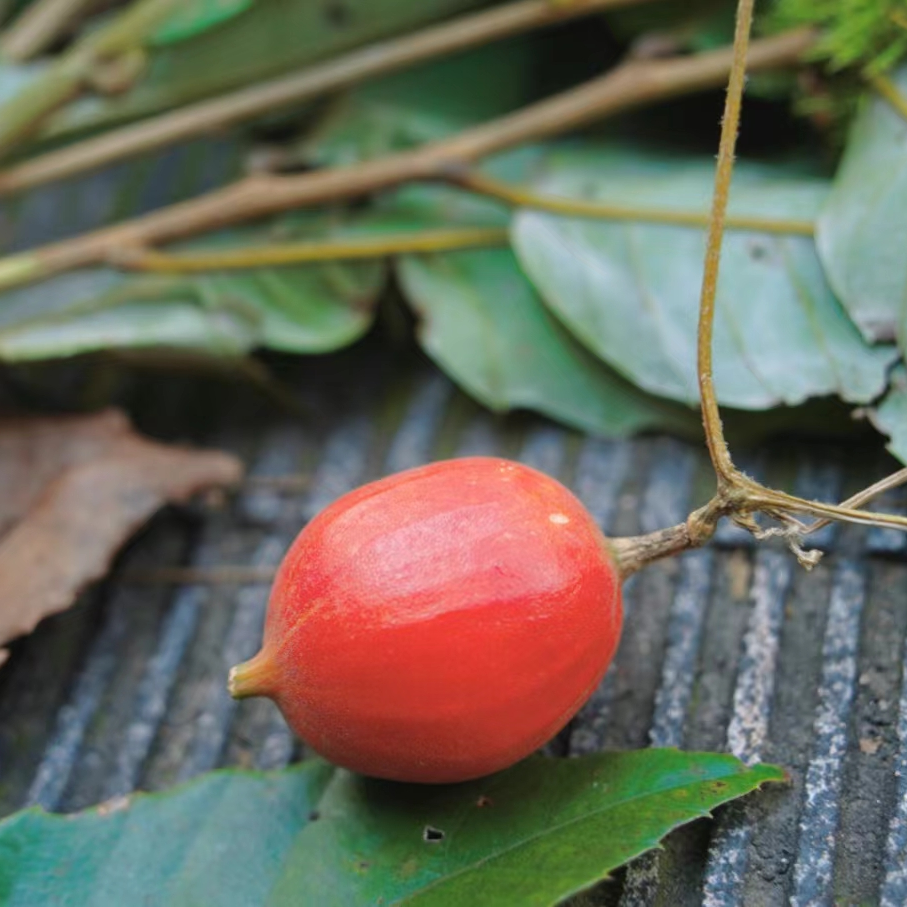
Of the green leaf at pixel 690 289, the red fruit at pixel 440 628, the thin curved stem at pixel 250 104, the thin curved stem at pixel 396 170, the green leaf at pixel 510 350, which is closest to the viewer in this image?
the red fruit at pixel 440 628

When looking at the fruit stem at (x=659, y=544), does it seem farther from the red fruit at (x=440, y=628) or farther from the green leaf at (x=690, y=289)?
the green leaf at (x=690, y=289)

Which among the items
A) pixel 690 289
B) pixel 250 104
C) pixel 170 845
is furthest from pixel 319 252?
pixel 170 845

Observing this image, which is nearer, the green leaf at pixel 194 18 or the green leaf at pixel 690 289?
the green leaf at pixel 690 289

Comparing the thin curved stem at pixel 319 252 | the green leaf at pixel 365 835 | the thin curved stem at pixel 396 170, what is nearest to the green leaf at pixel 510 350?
the thin curved stem at pixel 319 252

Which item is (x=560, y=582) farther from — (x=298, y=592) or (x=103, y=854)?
(x=103, y=854)

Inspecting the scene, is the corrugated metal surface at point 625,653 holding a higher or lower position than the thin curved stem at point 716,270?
A: lower

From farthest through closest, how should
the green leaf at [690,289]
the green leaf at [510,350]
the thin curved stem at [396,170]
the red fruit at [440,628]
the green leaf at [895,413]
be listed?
the thin curved stem at [396,170], the green leaf at [510,350], the green leaf at [690,289], the green leaf at [895,413], the red fruit at [440,628]

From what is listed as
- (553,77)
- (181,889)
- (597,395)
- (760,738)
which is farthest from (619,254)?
(181,889)
